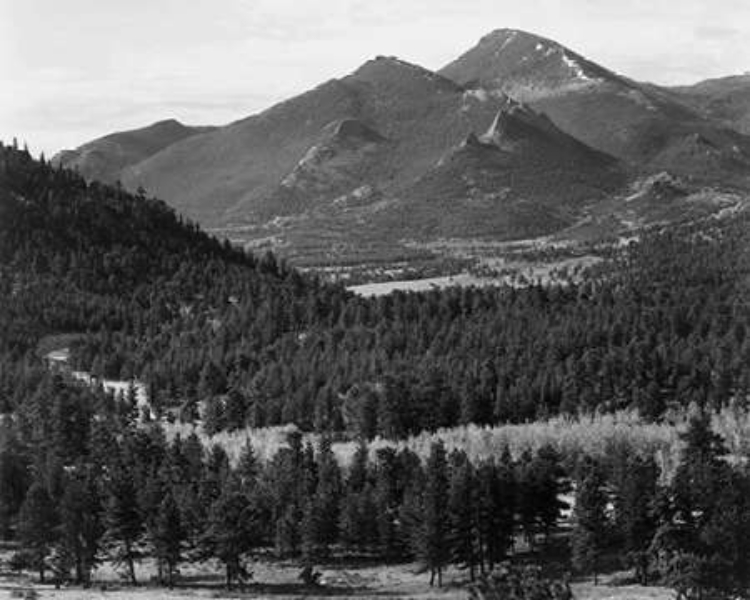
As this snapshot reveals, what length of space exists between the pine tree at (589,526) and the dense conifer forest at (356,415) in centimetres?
16

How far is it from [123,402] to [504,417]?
39099mm

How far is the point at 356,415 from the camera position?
125 metres

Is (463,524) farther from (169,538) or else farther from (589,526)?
(169,538)

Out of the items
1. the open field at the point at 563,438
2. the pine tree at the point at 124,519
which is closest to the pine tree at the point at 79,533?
the pine tree at the point at 124,519

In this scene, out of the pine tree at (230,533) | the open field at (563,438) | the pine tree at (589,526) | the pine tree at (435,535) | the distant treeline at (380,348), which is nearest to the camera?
the pine tree at (230,533)

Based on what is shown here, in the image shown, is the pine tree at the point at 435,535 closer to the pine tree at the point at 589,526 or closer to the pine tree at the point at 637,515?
the pine tree at the point at 589,526

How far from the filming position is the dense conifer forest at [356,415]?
8350 centimetres

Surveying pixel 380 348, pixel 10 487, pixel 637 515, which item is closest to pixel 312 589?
pixel 637 515

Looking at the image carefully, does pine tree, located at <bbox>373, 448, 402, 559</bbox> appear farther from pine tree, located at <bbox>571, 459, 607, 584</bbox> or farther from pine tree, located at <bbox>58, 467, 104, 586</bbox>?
pine tree, located at <bbox>58, 467, 104, 586</bbox>

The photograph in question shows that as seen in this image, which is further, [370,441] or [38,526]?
[370,441]

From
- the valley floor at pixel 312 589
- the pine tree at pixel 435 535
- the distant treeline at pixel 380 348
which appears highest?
the distant treeline at pixel 380 348

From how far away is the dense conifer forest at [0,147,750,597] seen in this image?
83.5 metres

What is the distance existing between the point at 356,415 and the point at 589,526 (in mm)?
44798

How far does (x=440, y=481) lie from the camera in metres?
88.0
